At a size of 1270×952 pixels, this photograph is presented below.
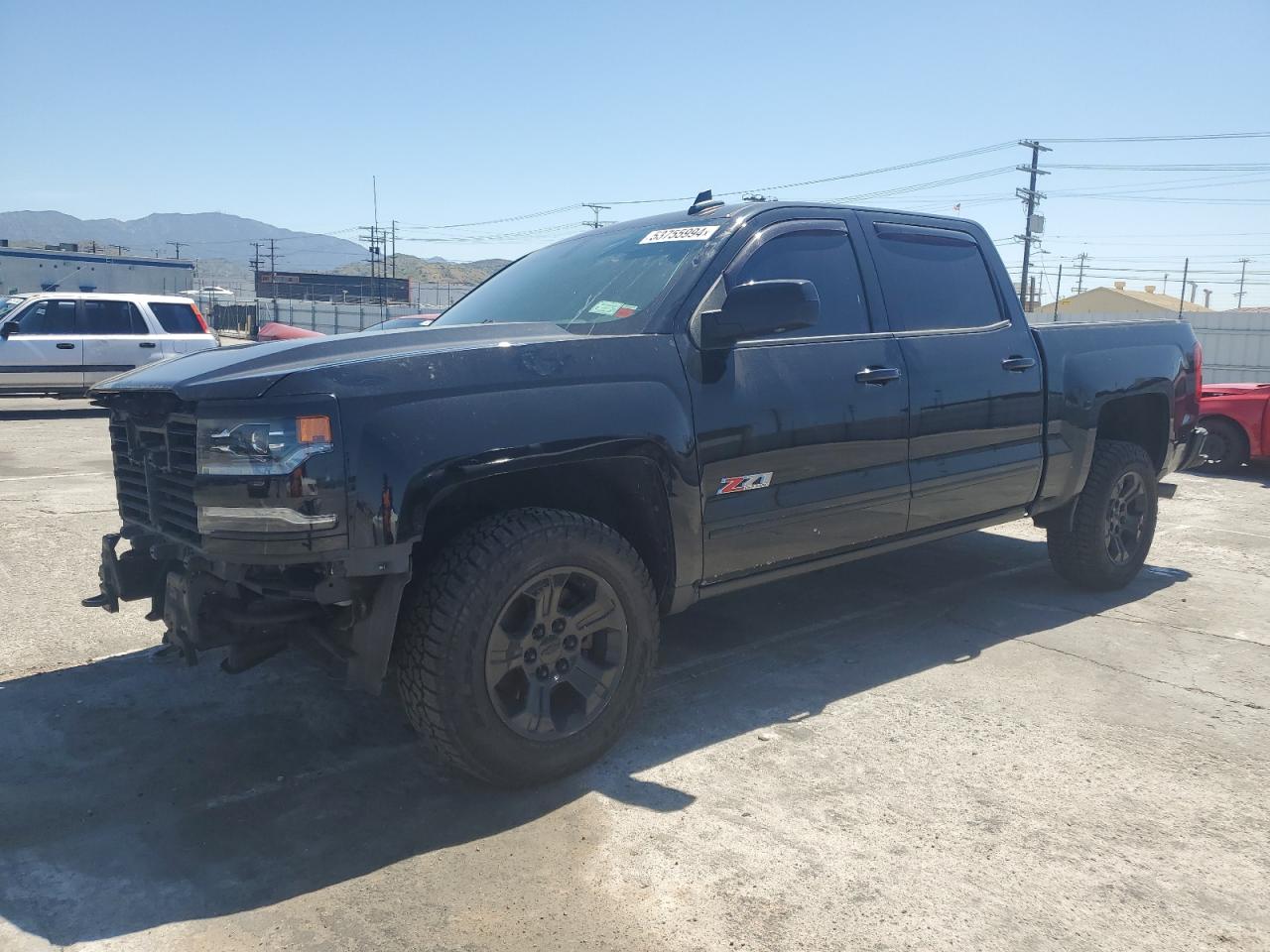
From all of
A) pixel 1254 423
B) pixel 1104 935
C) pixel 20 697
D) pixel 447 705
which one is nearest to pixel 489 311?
pixel 447 705

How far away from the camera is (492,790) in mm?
3299

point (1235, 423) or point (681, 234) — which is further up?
point (681, 234)

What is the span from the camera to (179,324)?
16.5 metres

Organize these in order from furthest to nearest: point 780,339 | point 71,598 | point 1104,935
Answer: point 71,598 < point 780,339 < point 1104,935

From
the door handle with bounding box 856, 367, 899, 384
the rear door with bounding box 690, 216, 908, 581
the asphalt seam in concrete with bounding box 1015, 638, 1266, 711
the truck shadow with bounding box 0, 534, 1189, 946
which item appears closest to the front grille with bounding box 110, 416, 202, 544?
the truck shadow with bounding box 0, 534, 1189, 946

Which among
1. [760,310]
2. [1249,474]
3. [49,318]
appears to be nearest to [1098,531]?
[760,310]

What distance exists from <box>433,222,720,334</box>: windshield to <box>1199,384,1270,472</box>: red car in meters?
8.55

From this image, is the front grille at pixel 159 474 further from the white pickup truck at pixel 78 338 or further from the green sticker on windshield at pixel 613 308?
the white pickup truck at pixel 78 338

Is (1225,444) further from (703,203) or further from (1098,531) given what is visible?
(703,203)

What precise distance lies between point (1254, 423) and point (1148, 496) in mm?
5895

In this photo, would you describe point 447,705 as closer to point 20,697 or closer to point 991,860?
point 991,860

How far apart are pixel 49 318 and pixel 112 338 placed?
0.93 metres

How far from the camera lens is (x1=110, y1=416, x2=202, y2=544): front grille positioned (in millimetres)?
3105

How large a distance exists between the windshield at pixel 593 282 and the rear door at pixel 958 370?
3.49 ft
